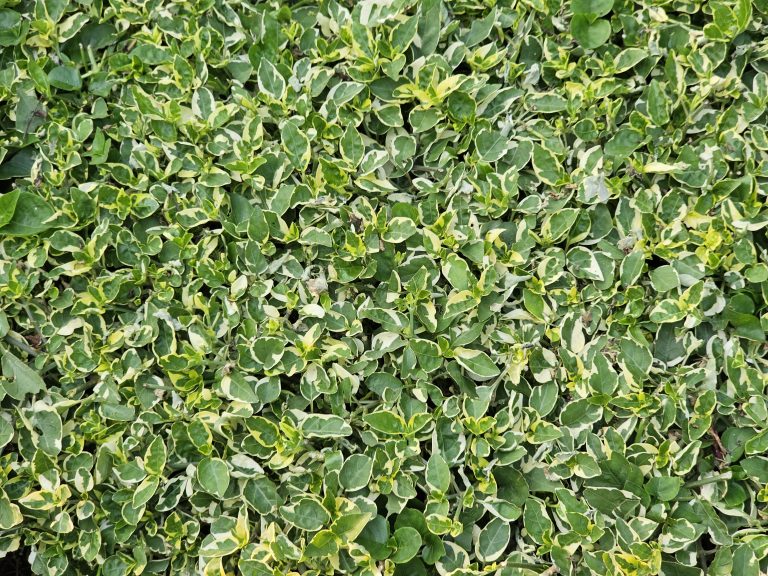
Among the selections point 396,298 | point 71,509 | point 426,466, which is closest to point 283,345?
point 396,298

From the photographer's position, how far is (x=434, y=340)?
6.09 feet

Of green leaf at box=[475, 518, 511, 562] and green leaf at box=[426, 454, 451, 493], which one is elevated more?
green leaf at box=[426, 454, 451, 493]

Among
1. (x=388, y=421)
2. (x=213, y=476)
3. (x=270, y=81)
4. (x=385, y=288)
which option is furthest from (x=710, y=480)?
(x=270, y=81)

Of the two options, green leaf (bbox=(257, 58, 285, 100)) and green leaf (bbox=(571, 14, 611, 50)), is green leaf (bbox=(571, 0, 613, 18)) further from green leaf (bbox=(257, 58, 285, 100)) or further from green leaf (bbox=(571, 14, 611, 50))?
green leaf (bbox=(257, 58, 285, 100))

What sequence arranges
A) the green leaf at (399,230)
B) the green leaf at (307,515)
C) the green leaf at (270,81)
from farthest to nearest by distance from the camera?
the green leaf at (270,81), the green leaf at (399,230), the green leaf at (307,515)

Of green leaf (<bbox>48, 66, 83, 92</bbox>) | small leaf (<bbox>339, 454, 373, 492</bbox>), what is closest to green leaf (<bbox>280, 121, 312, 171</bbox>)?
green leaf (<bbox>48, 66, 83, 92</bbox>)

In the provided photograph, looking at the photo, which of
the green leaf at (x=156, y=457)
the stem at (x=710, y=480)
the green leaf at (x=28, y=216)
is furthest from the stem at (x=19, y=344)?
the stem at (x=710, y=480)

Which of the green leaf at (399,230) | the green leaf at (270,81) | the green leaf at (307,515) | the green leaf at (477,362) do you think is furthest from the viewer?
the green leaf at (270,81)

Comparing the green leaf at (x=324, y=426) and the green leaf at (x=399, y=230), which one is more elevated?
the green leaf at (x=399, y=230)

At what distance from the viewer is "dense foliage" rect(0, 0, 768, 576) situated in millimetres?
1699

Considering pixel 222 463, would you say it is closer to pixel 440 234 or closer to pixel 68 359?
pixel 68 359

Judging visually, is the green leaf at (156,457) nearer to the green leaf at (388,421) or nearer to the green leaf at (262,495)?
the green leaf at (262,495)

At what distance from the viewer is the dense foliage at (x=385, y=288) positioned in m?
1.70

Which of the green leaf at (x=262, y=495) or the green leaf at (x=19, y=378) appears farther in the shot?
the green leaf at (x=19, y=378)
